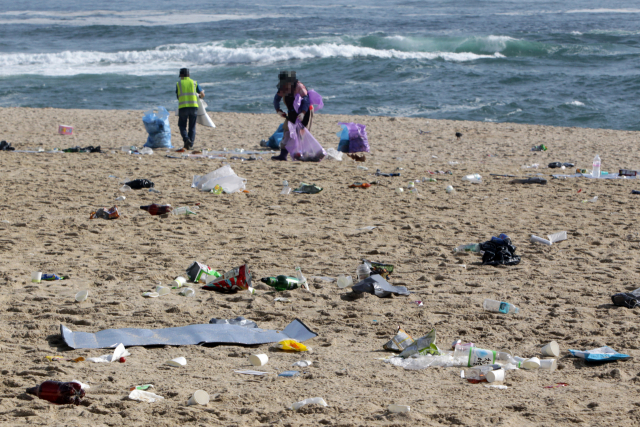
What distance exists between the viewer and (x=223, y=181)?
7.78 meters

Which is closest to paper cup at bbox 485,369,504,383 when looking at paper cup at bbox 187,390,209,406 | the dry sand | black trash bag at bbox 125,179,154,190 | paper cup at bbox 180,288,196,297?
the dry sand

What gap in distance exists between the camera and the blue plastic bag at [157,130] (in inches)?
417

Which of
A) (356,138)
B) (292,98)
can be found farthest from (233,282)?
(356,138)

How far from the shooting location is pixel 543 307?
438cm

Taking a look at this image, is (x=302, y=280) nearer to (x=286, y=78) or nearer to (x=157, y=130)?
(x=286, y=78)

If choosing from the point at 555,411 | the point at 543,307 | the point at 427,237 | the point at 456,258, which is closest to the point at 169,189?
the point at 427,237

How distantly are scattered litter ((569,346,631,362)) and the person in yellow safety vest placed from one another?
805cm

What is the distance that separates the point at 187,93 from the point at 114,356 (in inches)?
298

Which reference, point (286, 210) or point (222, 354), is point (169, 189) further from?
point (222, 354)

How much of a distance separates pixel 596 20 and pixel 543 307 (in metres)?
40.4

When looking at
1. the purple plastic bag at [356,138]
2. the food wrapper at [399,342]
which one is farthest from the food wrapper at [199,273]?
the purple plastic bag at [356,138]

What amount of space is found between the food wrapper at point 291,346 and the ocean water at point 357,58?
13352 mm

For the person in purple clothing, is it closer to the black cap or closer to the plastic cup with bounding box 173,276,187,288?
the black cap

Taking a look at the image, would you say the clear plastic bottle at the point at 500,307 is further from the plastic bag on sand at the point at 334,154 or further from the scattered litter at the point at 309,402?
the plastic bag on sand at the point at 334,154
